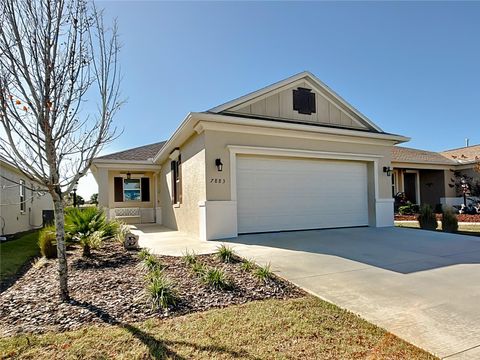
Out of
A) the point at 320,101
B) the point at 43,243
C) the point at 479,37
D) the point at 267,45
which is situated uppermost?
the point at 479,37

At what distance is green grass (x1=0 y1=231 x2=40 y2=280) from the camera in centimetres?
679

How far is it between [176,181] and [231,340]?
10255 millimetres

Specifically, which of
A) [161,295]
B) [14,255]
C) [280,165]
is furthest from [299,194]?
[14,255]

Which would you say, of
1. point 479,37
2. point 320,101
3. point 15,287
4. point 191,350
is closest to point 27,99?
point 15,287

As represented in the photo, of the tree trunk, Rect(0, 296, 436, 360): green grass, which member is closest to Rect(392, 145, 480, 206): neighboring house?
Rect(0, 296, 436, 360): green grass

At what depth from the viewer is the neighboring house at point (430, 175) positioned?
68.6ft

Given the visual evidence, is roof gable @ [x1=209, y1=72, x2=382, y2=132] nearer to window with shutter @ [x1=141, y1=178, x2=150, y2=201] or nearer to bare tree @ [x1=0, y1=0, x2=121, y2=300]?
bare tree @ [x1=0, y1=0, x2=121, y2=300]

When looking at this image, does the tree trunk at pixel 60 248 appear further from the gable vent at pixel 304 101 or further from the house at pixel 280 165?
the gable vent at pixel 304 101

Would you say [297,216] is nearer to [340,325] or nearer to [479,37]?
[340,325]

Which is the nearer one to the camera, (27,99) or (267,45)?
(27,99)

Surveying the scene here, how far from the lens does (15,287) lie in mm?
5180

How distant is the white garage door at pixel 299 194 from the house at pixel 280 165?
0.11 feet

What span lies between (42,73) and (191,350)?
3.96 metres

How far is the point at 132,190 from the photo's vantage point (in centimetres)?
1731
